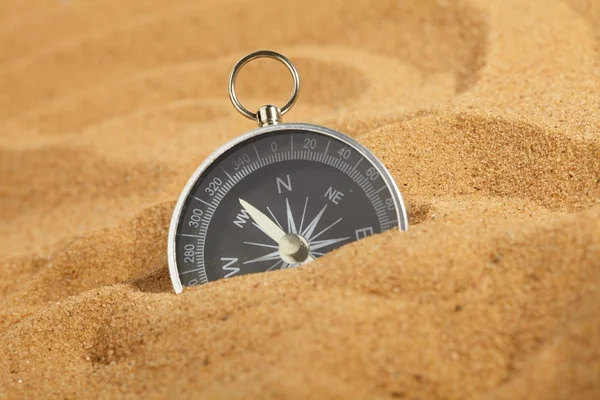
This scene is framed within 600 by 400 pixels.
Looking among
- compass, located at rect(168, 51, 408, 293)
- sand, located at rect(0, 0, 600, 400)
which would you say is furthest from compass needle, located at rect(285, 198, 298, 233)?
sand, located at rect(0, 0, 600, 400)

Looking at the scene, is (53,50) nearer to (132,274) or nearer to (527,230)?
(132,274)

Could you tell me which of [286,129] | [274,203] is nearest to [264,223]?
[274,203]

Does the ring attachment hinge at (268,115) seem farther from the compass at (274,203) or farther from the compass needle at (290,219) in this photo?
the compass needle at (290,219)

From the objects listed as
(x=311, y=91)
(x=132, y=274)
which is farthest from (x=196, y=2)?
(x=132, y=274)

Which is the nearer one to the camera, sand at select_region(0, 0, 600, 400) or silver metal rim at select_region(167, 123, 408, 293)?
sand at select_region(0, 0, 600, 400)

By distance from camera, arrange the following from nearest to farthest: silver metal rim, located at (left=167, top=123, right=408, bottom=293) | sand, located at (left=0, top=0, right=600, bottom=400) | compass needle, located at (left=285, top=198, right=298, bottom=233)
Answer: sand, located at (left=0, top=0, right=600, bottom=400) → silver metal rim, located at (left=167, top=123, right=408, bottom=293) → compass needle, located at (left=285, top=198, right=298, bottom=233)

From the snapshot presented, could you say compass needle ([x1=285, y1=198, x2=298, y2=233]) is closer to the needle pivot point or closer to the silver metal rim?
the needle pivot point

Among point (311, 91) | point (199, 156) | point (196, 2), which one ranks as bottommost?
point (199, 156)

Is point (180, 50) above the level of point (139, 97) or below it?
above
